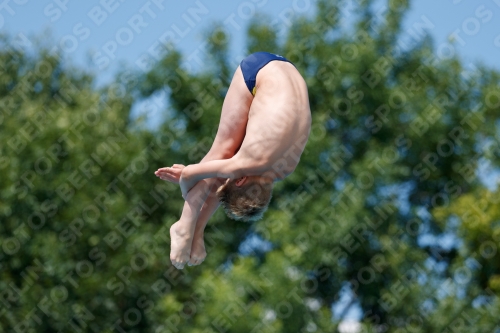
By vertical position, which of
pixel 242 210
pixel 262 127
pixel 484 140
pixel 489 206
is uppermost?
pixel 262 127

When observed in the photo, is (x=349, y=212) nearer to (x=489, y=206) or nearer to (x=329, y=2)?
(x=489, y=206)

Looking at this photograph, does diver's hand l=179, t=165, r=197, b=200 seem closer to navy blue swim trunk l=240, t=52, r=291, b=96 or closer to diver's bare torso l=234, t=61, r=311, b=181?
diver's bare torso l=234, t=61, r=311, b=181

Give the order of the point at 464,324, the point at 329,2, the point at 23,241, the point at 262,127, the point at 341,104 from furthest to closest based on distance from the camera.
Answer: the point at 329,2
the point at 341,104
the point at 23,241
the point at 464,324
the point at 262,127

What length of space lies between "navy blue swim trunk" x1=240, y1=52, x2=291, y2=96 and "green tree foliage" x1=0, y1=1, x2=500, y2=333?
9.53m

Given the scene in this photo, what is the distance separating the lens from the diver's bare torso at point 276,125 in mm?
4383

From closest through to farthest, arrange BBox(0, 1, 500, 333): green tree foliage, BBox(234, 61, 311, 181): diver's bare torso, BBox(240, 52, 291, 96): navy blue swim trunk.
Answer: BBox(234, 61, 311, 181): diver's bare torso
BBox(240, 52, 291, 96): navy blue swim trunk
BBox(0, 1, 500, 333): green tree foliage

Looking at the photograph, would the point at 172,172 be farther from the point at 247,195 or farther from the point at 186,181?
the point at 247,195

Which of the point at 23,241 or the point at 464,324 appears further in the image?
the point at 23,241

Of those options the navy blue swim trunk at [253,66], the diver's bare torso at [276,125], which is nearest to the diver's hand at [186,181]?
the diver's bare torso at [276,125]

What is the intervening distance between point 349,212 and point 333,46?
160 inches

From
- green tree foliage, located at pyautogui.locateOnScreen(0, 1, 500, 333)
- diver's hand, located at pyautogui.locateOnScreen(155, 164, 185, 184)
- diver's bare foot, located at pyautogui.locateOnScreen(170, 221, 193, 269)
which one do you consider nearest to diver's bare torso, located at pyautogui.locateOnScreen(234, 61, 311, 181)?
diver's hand, located at pyautogui.locateOnScreen(155, 164, 185, 184)

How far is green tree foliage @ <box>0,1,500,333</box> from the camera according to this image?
15.1 meters

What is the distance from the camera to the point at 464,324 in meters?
14.7

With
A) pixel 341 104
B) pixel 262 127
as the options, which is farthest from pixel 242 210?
pixel 341 104
